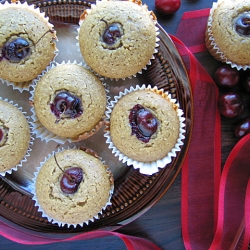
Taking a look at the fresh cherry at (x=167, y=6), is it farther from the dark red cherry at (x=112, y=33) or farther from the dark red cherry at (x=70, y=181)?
the dark red cherry at (x=70, y=181)

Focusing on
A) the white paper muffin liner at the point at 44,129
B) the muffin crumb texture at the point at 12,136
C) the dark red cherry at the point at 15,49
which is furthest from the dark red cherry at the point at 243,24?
the muffin crumb texture at the point at 12,136

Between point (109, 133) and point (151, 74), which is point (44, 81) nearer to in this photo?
point (109, 133)

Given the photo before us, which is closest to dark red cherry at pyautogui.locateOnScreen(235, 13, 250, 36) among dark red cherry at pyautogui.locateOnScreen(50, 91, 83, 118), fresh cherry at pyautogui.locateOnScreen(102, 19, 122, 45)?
fresh cherry at pyautogui.locateOnScreen(102, 19, 122, 45)

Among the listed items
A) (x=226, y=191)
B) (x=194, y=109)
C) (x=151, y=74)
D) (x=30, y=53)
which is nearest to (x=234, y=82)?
(x=194, y=109)

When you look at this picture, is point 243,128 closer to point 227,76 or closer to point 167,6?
point 227,76

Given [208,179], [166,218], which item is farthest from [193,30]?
[166,218]

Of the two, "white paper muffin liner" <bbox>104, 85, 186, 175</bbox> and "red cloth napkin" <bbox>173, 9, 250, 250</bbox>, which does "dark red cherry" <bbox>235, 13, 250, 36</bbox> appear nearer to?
"red cloth napkin" <bbox>173, 9, 250, 250</bbox>
